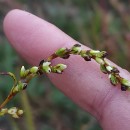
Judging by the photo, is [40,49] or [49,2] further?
[49,2]

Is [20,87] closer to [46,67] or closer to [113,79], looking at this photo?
[46,67]

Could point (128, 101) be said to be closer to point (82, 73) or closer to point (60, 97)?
point (82, 73)

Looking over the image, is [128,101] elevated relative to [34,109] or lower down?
elevated

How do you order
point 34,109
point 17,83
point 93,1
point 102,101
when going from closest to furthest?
1. point 17,83
2. point 102,101
3. point 34,109
4. point 93,1

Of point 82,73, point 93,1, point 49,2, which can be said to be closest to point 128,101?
point 82,73

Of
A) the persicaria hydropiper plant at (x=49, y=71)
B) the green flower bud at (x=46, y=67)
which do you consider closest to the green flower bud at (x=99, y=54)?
the persicaria hydropiper plant at (x=49, y=71)

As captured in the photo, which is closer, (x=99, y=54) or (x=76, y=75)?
(x=99, y=54)

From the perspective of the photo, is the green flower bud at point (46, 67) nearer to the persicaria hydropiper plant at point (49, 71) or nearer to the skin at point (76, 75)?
the persicaria hydropiper plant at point (49, 71)

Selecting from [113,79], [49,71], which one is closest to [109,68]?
[113,79]
